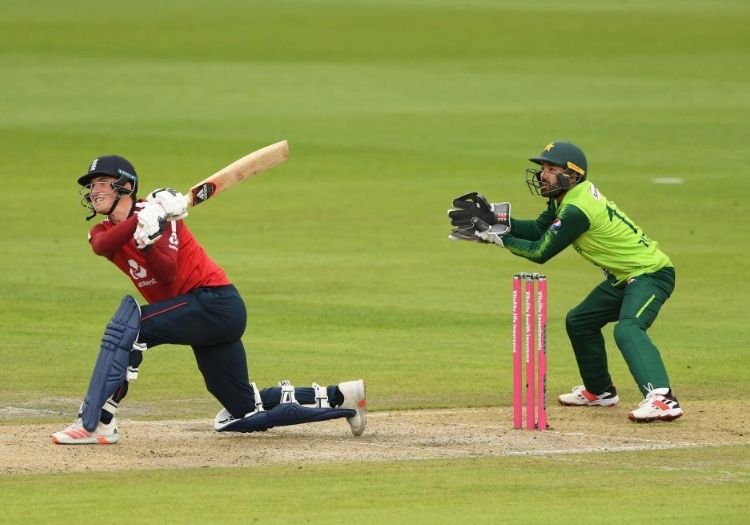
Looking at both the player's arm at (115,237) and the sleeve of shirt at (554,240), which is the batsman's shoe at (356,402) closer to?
the sleeve of shirt at (554,240)

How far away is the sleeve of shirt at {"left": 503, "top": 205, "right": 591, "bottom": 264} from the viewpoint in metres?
10.8

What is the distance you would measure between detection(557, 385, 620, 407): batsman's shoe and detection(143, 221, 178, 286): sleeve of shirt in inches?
128

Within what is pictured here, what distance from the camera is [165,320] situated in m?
9.80

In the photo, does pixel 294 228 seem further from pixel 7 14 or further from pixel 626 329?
pixel 7 14

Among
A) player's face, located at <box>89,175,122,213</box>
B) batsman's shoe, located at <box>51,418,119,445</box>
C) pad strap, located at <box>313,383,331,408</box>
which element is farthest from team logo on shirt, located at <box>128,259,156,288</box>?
pad strap, located at <box>313,383,331,408</box>

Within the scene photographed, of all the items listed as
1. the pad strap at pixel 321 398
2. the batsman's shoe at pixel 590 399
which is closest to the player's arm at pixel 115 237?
the pad strap at pixel 321 398

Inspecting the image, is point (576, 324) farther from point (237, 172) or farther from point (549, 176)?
point (237, 172)

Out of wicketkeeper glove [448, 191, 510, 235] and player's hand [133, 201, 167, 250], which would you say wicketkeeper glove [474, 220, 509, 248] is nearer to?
wicketkeeper glove [448, 191, 510, 235]

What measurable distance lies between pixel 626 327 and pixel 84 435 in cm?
355

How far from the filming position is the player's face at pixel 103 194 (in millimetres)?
9836

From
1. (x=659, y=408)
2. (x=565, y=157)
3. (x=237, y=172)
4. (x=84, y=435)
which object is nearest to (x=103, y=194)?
(x=237, y=172)

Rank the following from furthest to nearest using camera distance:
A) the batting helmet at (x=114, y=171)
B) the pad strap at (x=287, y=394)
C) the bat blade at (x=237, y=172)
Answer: the bat blade at (x=237, y=172)
the pad strap at (x=287, y=394)
the batting helmet at (x=114, y=171)

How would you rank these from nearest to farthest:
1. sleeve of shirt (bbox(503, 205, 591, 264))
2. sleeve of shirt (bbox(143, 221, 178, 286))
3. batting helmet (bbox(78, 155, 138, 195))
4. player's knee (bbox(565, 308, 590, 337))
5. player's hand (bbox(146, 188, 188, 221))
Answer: player's hand (bbox(146, 188, 188, 221))
sleeve of shirt (bbox(143, 221, 178, 286))
batting helmet (bbox(78, 155, 138, 195))
sleeve of shirt (bbox(503, 205, 591, 264))
player's knee (bbox(565, 308, 590, 337))

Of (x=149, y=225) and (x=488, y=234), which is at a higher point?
(x=149, y=225)
